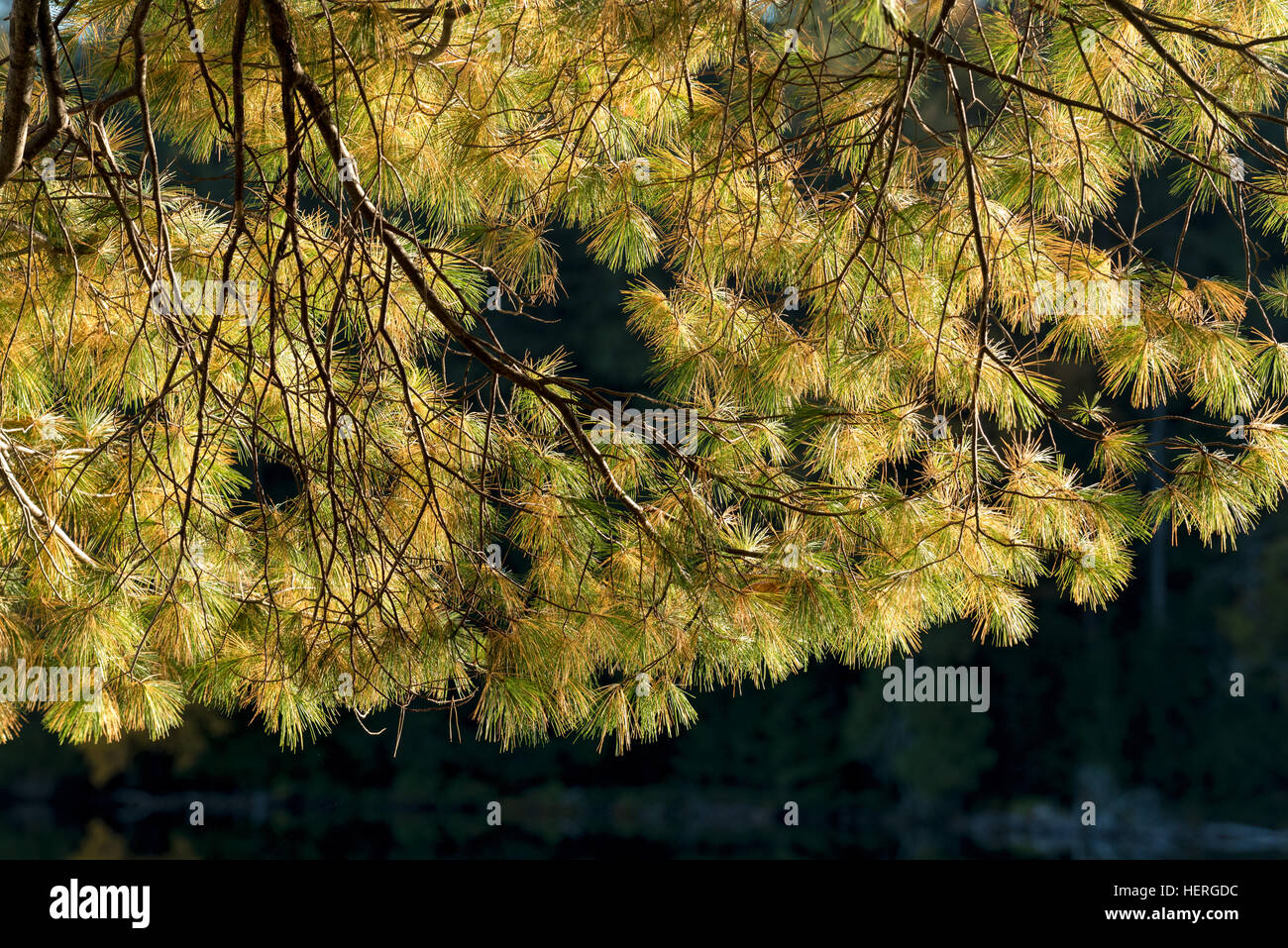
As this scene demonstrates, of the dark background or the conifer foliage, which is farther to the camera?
the dark background

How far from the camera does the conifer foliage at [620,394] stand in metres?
1.59

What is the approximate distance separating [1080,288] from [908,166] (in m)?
0.36

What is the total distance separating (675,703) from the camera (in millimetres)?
1802

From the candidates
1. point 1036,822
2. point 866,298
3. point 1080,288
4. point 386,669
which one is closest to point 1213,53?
point 1080,288

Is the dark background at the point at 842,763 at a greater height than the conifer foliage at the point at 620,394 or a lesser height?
lesser

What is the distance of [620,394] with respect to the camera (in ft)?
5.05

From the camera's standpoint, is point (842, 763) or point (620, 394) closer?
point (620, 394)

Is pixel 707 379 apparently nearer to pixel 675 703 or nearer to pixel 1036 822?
pixel 675 703

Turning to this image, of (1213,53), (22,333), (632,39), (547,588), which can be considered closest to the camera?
(632,39)

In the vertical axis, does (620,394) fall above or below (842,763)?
above

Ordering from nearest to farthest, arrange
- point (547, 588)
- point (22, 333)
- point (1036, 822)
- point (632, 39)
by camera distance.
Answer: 1. point (632, 39)
2. point (547, 588)
3. point (22, 333)
4. point (1036, 822)

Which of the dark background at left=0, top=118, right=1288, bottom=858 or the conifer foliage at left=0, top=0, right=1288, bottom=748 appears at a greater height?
the conifer foliage at left=0, top=0, right=1288, bottom=748

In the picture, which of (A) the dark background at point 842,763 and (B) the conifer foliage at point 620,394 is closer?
(B) the conifer foliage at point 620,394

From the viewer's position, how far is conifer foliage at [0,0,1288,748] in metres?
1.59
